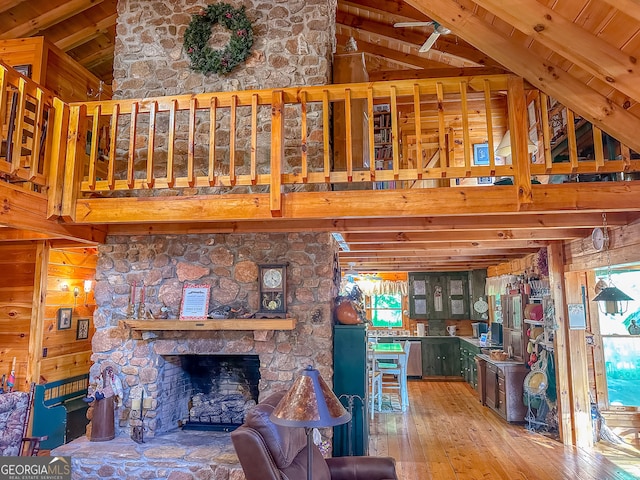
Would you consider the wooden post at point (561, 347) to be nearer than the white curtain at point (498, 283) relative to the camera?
Yes

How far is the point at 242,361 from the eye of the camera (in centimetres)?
477

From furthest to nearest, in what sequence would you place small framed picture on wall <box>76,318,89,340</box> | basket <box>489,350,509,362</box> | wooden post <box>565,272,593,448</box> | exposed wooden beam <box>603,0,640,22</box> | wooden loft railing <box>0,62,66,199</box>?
1. basket <box>489,350,509,362</box>
2. small framed picture on wall <box>76,318,89,340</box>
3. wooden post <box>565,272,593,448</box>
4. wooden loft railing <box>0,62,66,199</box>
5. exposed wooden beam <box>603,0,640,22</box>

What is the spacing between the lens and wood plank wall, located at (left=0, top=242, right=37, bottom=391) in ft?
17.4

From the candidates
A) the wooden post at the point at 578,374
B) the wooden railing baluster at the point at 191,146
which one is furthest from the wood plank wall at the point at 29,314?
the wooden post at the point at 578,374

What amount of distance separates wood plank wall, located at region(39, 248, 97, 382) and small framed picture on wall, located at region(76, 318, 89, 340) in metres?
0.05

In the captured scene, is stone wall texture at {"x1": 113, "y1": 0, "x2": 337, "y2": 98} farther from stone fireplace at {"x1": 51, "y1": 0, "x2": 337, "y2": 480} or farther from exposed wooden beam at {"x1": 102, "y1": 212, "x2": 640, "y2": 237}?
exposed wooden beam at {"x1": 102, "y1": 212, "x2": 640, "y2": 237}

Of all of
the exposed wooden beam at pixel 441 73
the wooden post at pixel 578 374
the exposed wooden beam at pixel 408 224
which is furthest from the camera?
the wooden post at pixel 578 374

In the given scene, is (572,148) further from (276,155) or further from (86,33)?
(86,33)

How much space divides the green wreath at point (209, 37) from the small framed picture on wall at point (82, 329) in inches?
163

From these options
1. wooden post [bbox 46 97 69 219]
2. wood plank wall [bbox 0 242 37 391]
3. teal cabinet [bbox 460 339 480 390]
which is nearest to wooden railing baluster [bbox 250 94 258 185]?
wooden post [bbox 46 97 69 219]

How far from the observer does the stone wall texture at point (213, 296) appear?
427 centimetres

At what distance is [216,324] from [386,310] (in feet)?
24.8

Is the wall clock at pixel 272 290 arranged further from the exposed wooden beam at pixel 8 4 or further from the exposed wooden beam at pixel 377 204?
the exposed wooden beam at pixel 8 4

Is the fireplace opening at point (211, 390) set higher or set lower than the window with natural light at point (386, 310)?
lower
